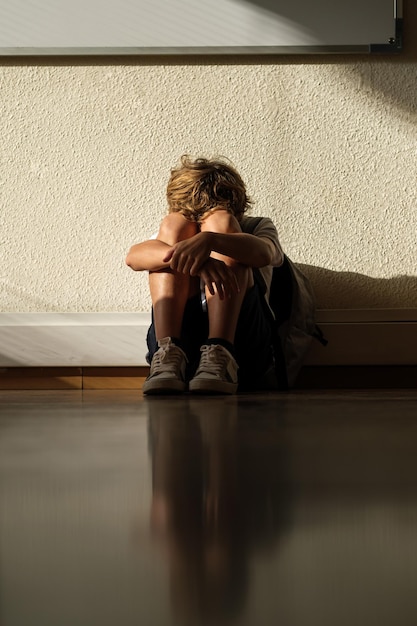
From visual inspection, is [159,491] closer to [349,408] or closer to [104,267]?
[349,408]

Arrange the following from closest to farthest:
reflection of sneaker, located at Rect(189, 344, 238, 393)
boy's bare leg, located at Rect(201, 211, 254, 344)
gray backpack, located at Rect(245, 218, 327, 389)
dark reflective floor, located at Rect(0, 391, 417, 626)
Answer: dark reflective floor, located at Rect(0, 391, 417, 626)
reflection of sneaker, located at Rect(189, 344, 238, 393)
boy's bare leg, located at Rect(201, 211, 254, 344)
gray backpack, located at Rect(245, 218, 327, 389)

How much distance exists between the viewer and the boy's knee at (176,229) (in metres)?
2.04

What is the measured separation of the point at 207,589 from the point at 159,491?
276 millimetres

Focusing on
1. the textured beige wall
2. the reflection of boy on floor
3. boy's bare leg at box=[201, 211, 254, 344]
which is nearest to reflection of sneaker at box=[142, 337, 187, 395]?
the reflection of boy on floor

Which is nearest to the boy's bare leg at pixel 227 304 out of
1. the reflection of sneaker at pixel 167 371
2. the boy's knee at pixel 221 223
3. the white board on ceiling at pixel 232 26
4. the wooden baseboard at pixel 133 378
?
the boy's knee at pixel 221 223

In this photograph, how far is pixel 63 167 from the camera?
2609 millimetres

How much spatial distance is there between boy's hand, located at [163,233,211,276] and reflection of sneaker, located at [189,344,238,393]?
7.4 inches

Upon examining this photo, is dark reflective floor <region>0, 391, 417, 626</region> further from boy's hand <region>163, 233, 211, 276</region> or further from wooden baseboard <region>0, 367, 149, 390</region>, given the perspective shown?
wooden baseboard <region>0, 367, 149, 390</region>

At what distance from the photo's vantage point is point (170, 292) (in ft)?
6.50

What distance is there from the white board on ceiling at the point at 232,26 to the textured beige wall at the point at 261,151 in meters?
0.05

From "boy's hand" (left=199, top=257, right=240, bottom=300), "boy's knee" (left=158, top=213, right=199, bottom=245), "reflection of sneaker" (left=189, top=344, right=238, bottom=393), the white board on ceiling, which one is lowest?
"reflection of sneaker" (left=189, top=344, right=238, bottom=393)

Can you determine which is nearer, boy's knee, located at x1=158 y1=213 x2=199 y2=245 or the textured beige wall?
boy's knee, located at x1=158 y1=213 x2=199 y2=245

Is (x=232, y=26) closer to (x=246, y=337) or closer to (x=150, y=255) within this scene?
(x=150, y=255)

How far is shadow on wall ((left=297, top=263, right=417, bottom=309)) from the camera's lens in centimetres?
257
